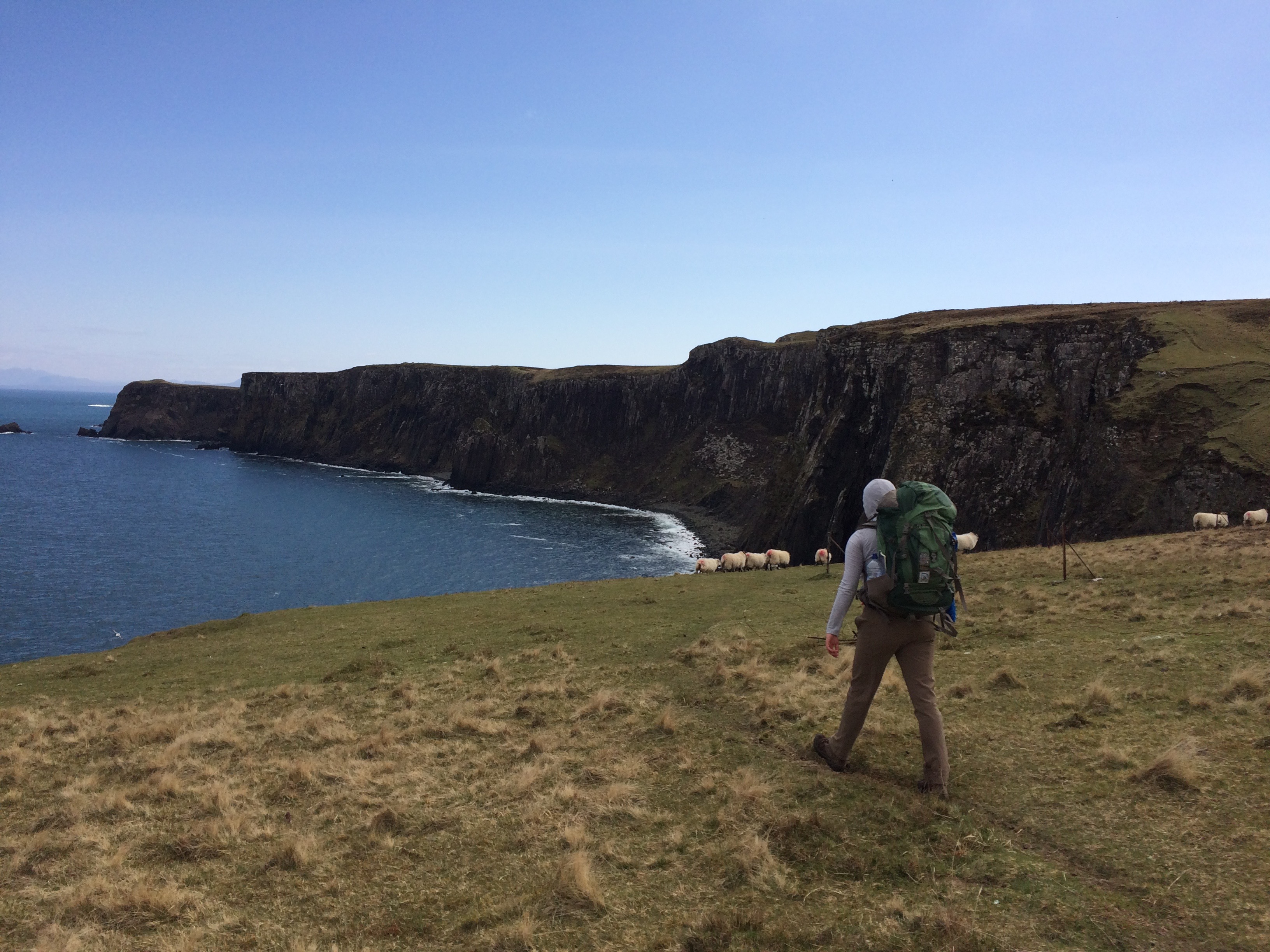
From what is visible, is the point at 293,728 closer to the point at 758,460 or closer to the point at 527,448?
the point at 758,460

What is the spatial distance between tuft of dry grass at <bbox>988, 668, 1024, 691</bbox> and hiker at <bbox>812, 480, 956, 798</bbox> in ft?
14.1

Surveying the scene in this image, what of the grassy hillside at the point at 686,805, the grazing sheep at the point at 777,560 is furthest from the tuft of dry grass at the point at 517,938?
the grazing sheep at the point at 777,560

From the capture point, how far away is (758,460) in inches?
5468

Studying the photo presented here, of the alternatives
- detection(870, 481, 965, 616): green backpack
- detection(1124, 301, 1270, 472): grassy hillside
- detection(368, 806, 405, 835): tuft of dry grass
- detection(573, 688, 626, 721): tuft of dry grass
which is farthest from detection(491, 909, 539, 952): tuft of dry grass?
detection(1124, 301, 1270, 472): grassy hillside

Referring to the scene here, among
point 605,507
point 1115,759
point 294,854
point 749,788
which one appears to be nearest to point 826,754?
point 749,788

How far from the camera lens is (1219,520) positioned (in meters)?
33.3

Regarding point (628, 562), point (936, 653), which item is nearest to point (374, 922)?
point (936, 653)

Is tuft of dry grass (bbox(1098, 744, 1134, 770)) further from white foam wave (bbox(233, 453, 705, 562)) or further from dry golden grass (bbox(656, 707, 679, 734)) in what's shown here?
white foam wave (bbox(233, 453, 705, 562))

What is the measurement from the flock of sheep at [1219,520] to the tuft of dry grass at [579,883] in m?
33.5

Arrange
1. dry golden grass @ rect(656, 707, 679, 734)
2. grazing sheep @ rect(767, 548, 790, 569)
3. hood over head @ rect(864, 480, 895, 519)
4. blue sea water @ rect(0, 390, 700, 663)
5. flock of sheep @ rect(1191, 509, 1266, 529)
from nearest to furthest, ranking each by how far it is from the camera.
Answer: hood over head @ rect(864, 480, 895, 519)
dry golden grass @ rect(656, 707, 679, 734)
flock of sheep @ rect(1191, 509, 1266, 529)
grazing sheep @ rect(767, 548, 790, 569)
blue sea water @ rect(0, 390, 700, 663)

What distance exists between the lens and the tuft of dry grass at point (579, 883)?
25.2ft

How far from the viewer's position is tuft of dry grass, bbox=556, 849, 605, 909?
7.69 m

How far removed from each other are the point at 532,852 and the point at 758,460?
13224 cm

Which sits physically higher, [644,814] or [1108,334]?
[1108,334]
